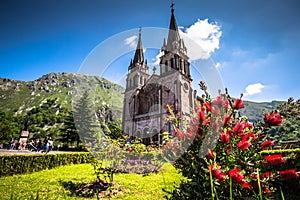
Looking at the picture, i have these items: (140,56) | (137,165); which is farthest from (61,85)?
(137,165)

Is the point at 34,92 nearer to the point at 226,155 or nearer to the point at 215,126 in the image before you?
the point at 215,126

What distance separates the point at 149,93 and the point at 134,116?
17.0ft

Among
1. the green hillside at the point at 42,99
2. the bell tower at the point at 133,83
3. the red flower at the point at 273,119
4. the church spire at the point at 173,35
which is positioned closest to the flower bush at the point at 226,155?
the red flower at the point at 273,119

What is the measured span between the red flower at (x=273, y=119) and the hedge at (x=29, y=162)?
7.06 meters

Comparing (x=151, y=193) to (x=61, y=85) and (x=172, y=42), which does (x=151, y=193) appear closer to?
(x=172, y=42)

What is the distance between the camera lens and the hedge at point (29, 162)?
28.4 ft

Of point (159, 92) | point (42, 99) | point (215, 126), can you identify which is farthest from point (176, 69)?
point (42, 99)

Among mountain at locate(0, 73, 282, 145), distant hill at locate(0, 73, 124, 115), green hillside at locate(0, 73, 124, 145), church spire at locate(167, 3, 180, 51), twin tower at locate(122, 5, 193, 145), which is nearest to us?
twin tower at locate(122, 5, 193, 145)

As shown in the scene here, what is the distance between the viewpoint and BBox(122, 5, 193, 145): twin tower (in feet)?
85.0

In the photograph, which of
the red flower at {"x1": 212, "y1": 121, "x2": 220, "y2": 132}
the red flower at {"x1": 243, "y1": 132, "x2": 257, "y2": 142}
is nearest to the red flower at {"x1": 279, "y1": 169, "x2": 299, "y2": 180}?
the red flower at {"x1": 243, "y1": 132, "x2": 257, "y2": 142}

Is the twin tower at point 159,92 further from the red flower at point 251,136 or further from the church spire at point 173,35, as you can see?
the red flower at point 251,136

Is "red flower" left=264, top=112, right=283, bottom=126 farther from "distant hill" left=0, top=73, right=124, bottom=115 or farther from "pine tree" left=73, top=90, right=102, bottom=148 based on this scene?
"distant hill" left=0, top=73, right=124, bottom=115

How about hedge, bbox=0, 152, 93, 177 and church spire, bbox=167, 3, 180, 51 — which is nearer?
hedge, bbox=0, 152, 93, 177

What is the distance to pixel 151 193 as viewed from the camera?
5.73m
